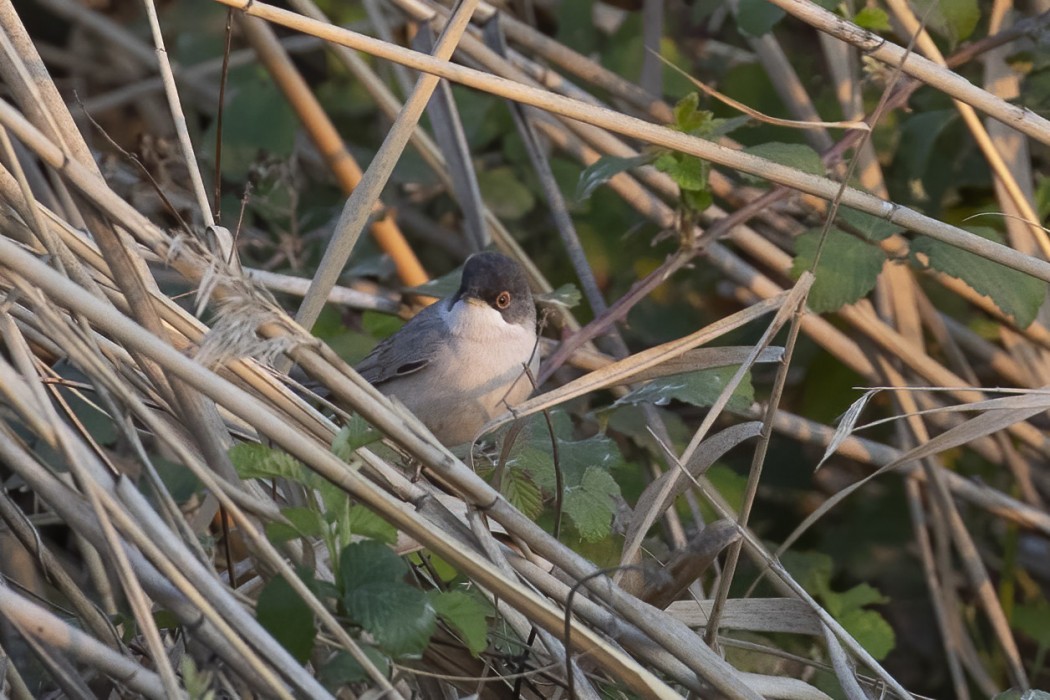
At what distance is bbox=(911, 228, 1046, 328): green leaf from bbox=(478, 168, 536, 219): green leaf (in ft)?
5.14

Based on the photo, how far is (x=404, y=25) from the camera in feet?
Result: 13.7

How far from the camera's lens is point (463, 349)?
10.4ft

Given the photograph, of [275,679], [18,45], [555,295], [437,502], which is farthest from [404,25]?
[275,679]

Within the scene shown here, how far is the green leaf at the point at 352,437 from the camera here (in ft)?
4.88

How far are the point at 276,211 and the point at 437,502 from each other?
6.78ft

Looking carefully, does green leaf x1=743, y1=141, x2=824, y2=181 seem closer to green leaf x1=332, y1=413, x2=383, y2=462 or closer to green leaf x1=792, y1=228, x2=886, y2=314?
green leaf x1=792, y1=228, x2=886, y2=314

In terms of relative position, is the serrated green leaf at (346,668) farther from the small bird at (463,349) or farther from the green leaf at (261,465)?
the small bird at (463,349)

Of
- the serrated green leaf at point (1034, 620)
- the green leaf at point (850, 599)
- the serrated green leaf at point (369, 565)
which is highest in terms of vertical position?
the serrated green leaf at point (369, 565)

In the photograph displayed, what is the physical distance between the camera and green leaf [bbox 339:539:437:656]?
4.61 ft

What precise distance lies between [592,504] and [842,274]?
3.02 ft

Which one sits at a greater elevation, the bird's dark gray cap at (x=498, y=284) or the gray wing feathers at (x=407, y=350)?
the bird's dark gray cap at (x=498, y=284)

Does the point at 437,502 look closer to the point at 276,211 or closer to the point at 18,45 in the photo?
the point at 18,45

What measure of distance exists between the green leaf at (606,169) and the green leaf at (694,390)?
19.1 inches

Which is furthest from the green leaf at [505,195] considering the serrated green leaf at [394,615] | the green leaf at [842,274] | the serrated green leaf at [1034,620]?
the serrated green leaf at [394,615]
